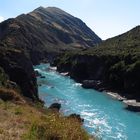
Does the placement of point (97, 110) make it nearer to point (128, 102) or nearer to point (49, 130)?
point (128, 102)

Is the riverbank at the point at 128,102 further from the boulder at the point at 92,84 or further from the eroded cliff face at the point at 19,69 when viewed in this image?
the eroded cliff face at the point at 19,69

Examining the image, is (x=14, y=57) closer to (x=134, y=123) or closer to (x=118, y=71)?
(x=134, y=123)

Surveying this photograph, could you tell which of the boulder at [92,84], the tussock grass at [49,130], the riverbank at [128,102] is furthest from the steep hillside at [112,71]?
the tussock grass at [49,130]

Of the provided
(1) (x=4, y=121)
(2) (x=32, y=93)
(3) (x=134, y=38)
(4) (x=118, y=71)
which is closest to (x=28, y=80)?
(2) (x=32, y=93)

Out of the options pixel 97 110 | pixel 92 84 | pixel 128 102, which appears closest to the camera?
pixel 97 110

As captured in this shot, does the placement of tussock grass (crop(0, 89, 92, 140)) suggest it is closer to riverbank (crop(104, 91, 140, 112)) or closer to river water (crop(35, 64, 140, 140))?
river water (crop(35, 64, 140, 140))

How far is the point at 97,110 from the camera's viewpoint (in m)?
77.0

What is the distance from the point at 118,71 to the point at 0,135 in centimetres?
10544

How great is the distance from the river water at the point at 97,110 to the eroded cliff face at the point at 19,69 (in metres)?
7.14

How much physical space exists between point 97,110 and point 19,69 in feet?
56.5

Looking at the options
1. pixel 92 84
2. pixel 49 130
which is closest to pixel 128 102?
pixel 92 84

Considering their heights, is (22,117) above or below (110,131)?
above

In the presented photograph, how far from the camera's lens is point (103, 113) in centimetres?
7394

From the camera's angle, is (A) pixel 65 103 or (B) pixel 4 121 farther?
(A) pixel 65 103
